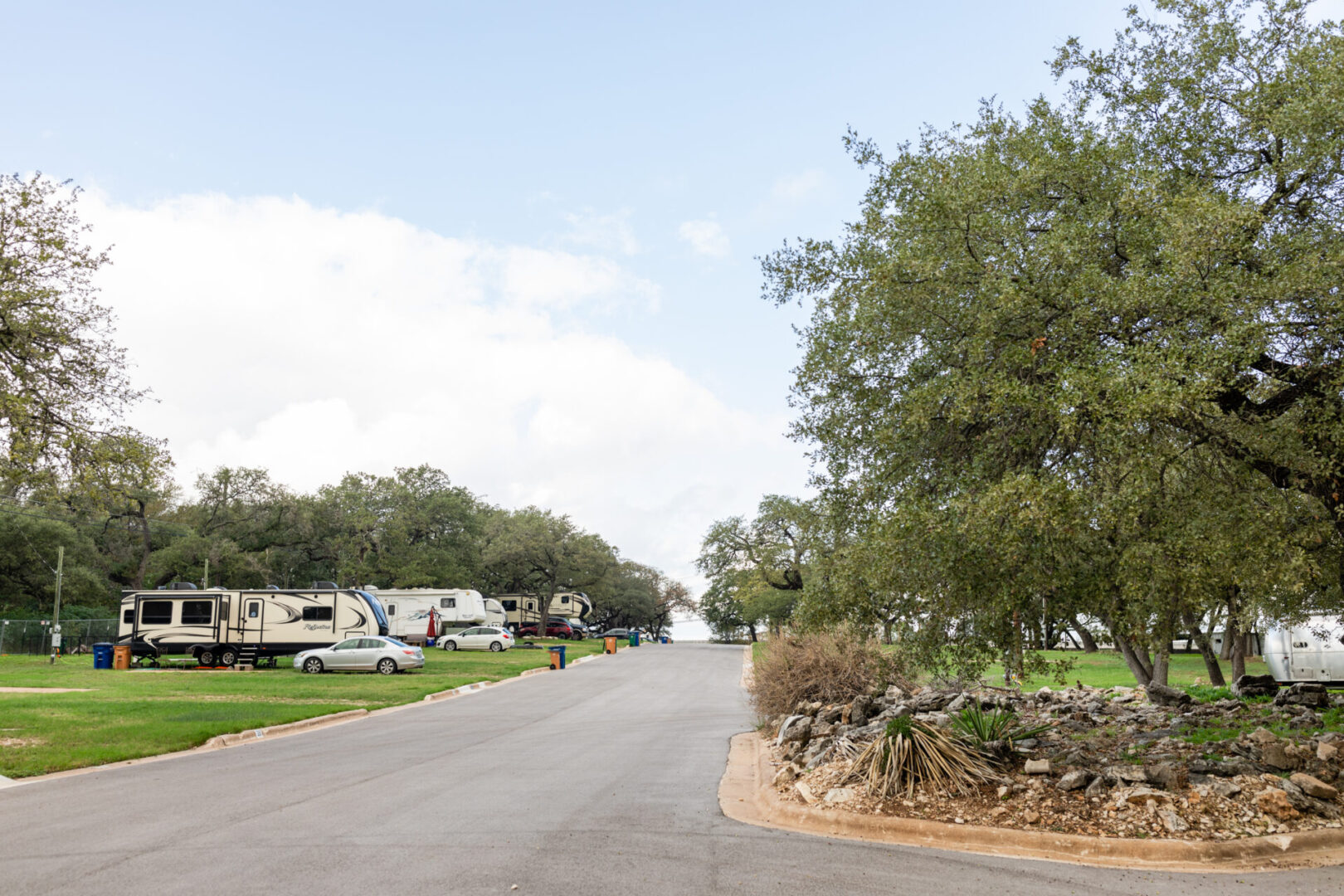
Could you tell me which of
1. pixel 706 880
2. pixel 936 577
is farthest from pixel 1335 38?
pixel 706 880

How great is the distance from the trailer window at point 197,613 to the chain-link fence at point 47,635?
10614 mm

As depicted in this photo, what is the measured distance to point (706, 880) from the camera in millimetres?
6457

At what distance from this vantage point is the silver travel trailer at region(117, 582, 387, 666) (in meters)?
32.2

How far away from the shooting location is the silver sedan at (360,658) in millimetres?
30328

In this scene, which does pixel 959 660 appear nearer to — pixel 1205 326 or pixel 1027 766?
pixel 1027 766

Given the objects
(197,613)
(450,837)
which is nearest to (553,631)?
(197,613)

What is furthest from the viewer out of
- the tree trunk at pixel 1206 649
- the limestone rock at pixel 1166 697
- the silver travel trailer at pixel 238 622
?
the silver travel trailer at pixel 238 622

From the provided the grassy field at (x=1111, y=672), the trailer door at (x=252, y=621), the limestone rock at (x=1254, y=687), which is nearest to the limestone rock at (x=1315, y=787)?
the grassy field at (x=1111, y=672)

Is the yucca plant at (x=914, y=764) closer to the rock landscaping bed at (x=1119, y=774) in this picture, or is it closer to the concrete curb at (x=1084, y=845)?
the rock landscaping bed at (x=1119, y=774)

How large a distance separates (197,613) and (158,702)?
48.2ft

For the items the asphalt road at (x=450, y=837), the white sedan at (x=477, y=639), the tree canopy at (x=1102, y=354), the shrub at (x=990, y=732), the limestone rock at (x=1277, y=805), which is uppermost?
the tree canopy at (x=1102, y=354)

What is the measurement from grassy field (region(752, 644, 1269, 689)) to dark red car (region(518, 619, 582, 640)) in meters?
34.7

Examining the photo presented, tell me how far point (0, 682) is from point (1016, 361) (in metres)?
27.2

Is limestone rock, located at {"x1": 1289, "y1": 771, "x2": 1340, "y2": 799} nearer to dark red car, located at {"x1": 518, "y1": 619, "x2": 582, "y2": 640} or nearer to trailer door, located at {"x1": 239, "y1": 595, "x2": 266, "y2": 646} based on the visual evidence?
trailer door, located at {"x1": 239, "y1": 595, "x2": 266, "y2": 646}
